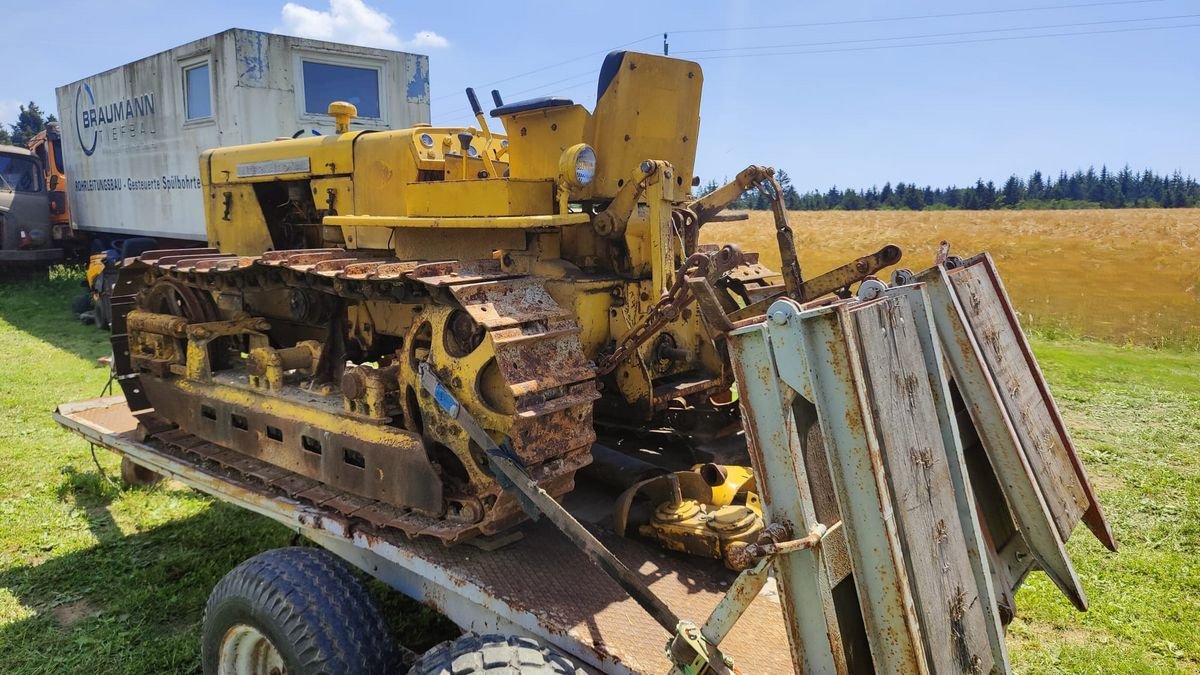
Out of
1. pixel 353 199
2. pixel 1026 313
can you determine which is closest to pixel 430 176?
pixel 353 199

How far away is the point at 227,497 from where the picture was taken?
14.8ft

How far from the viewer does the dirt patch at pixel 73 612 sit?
4.51 meters

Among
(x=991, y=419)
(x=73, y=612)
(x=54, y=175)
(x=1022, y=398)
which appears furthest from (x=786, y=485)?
(x=54, y=175)

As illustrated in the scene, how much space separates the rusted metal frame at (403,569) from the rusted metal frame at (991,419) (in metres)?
1.42

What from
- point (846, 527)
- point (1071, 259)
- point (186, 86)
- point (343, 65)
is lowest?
point (1071, 259)

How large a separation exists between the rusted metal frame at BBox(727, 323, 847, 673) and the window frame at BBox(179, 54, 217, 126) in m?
10.5

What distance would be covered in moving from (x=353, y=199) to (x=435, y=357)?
2.24 metres

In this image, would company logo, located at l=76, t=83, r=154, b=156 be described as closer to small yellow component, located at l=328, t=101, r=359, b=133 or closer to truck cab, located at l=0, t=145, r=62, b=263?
truck cab, located at l=0, t=145, r=62, b=263

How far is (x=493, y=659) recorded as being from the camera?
8.53ft

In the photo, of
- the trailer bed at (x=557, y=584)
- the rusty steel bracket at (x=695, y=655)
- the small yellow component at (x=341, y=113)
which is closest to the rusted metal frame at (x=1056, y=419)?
the trailer bed at (x=557, y=584)

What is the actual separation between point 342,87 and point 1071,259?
21.4 m

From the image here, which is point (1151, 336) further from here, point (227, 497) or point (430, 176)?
point (227, 497)

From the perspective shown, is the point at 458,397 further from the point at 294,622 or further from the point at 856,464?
the point at 856,464

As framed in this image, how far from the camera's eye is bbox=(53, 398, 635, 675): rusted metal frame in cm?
307
